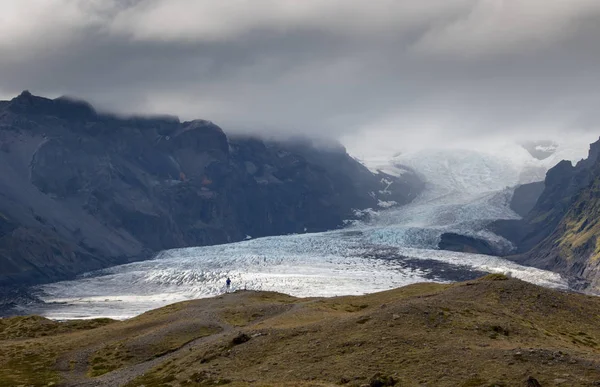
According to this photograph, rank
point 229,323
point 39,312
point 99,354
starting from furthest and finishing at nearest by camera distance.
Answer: point 39,312 < point 229,323 < point 99,354

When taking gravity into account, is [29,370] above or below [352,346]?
below

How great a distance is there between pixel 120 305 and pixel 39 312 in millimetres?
24111

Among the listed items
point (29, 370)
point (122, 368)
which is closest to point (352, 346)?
point (122, 368)

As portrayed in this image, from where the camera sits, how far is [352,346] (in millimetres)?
44781

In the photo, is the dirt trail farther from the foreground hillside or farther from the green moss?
the green moss

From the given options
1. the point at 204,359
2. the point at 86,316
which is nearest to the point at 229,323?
the point at 204,359

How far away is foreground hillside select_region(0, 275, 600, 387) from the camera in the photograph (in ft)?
125

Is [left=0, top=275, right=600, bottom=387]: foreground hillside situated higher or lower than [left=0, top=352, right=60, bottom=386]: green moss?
higher

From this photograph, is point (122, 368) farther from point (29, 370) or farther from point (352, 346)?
point (352, 346)

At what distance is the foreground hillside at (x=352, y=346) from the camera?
38.2 meters

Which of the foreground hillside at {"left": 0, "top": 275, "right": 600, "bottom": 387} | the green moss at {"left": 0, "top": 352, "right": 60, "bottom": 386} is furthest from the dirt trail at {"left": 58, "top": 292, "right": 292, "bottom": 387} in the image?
the green moss at {"left": 0, "top": 352, "right": 60, "bottom": 386}

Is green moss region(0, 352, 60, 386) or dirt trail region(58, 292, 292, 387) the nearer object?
dirt trail region(58, 292, 292, 387)

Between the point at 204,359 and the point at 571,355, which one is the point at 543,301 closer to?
the point at 571,355

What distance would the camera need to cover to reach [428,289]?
77125mm
